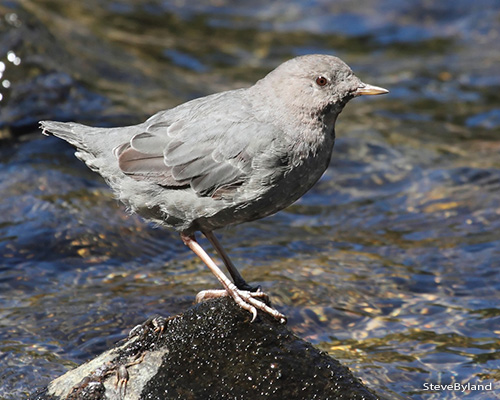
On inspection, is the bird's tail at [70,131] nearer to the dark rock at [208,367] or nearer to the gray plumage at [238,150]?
the gray plumage at [238,150]

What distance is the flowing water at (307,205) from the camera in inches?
203

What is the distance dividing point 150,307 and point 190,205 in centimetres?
121

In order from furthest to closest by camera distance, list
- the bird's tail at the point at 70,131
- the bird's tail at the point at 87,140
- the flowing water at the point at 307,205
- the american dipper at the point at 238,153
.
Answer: the flowing water at the point at 307,205 < the bird's tail at the point at 70,131 < the bird's tail at the point at 87,140 < the american dipper at the point at 238,153

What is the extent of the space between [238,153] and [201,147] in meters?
0.26

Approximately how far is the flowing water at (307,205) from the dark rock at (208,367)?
824 millimetres

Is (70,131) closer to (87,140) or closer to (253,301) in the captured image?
(87,140)

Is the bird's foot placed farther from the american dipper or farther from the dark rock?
the dark rock

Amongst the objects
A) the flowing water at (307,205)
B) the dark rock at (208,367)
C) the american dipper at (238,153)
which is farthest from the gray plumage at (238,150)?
the flowing water at (307,205)

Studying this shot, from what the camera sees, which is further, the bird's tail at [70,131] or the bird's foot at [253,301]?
the bird's tail at [70,131]

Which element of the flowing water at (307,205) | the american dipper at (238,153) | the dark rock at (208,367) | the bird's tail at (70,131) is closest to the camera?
the dark rock at (208,367)

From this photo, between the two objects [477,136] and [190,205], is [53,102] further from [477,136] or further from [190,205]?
[477,136]

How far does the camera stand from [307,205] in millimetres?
7602

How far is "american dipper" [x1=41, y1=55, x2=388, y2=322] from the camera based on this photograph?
436 centimetres

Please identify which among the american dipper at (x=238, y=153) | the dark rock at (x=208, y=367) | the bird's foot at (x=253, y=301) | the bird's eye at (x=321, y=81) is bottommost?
the dark rock at (x=208, y=367)
